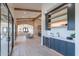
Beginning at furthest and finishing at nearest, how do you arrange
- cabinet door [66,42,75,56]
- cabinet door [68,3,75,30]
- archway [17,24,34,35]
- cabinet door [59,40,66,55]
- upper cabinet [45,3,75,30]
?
archway [17,24,34,35] < cabinet door [59,40,66,55] < upper cabinet [45,3,75,30] < cabinet door [68,3,75,30] < cabinet door [66,42,75,56]

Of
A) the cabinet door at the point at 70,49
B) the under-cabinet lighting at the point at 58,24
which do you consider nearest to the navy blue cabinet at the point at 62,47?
the cabinet door at the point at 70,49

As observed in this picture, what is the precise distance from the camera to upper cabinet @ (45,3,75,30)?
16.2 feet

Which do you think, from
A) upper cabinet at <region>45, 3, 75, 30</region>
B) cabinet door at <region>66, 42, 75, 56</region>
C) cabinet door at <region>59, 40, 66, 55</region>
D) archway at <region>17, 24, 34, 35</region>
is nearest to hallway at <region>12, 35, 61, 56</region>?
cabinet door at <region>59, 40, 66, 55</region>

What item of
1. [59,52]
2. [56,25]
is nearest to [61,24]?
[56,25]

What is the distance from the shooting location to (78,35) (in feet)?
13.6

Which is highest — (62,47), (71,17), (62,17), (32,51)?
(62,17)

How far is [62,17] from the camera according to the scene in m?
6.42

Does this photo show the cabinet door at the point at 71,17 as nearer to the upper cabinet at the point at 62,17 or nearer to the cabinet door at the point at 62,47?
the upper cabinet at the point at 62,17

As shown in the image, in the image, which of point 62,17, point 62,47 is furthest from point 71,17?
point 62,17

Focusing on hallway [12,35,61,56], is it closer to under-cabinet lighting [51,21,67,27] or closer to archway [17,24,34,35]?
under-cabinet lighting [51,21,67,27]

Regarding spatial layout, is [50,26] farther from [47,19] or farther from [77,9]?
[77,9]

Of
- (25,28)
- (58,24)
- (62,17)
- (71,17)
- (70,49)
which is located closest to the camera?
(70,49)

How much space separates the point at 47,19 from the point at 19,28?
17220 mm

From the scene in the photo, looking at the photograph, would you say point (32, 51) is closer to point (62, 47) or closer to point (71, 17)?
point (62, 47)
